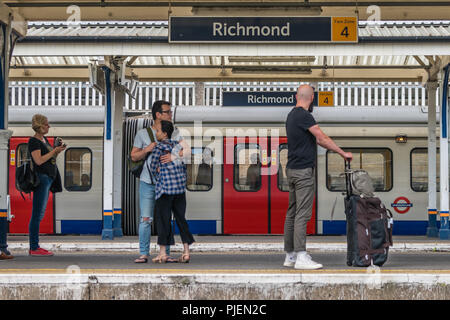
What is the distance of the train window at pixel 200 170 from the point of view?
13242 millimetres

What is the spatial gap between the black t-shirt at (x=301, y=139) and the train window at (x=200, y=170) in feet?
20.4

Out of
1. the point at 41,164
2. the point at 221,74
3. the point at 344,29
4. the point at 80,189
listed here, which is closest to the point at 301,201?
the point at 41,164

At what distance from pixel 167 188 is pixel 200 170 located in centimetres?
559

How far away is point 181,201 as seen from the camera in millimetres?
7871

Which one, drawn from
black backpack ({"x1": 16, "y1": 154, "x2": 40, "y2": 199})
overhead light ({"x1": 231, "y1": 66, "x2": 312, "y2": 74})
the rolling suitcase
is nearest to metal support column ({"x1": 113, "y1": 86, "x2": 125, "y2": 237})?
overhead light ({"x1": 231, "y1": 66, "x2": 312, "y2": 74})

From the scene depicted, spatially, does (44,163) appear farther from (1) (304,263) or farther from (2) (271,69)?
(2) (271,69)

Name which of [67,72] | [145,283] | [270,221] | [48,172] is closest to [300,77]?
[270,221]

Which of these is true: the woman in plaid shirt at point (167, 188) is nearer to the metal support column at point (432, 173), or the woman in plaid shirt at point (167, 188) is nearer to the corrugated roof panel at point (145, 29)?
the corrugated roof panel at point (145, 29)

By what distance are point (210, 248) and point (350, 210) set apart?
4.30 m

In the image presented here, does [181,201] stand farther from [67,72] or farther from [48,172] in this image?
[67,72]

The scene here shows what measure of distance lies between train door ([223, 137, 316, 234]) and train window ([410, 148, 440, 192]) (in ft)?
6.73

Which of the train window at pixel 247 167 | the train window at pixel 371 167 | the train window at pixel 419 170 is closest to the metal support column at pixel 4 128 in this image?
the train window at pixel 247 167

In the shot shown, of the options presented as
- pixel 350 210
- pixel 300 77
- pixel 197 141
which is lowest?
pixel 350 210

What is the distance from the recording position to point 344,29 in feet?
33.3
